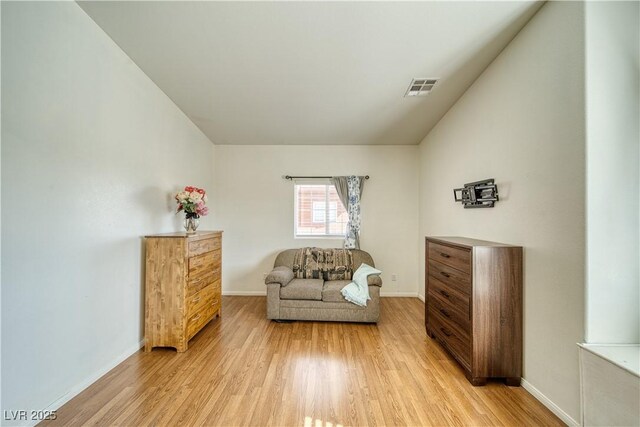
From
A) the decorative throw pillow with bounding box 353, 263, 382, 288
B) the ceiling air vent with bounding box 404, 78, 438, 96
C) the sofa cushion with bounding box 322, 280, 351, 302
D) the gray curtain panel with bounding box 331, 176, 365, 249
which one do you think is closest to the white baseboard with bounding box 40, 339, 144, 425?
the sofa cushion with bounding box 322, 280, 351, 302

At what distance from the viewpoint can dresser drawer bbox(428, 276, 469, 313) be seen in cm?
210

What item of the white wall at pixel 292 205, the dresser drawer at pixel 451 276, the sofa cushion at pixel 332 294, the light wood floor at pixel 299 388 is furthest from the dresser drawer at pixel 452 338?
the white wall at pixel 292 205

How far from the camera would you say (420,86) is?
8.65 feet

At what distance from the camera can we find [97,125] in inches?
80.5

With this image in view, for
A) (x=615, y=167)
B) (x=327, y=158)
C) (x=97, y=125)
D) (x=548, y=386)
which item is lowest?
(x=548, y=386)

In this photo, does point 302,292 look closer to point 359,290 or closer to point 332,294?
point 332,294

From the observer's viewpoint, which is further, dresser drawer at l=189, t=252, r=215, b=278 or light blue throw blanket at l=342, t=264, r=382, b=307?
light blue throw blanket at l=342, t=264, r=382, b=307

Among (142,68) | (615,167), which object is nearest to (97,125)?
(142,68)

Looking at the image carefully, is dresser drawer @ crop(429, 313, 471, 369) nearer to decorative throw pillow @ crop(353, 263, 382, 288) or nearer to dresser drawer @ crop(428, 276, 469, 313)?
dresser drawer @ crop(428, 276, 469, 313)

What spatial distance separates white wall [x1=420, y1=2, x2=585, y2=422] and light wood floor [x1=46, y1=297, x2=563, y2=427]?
47 centimetres

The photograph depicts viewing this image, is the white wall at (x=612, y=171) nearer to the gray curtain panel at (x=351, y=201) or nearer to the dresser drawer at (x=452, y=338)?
the dresser drawer at (x=452, y=338)

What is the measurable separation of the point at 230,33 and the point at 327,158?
2.55m

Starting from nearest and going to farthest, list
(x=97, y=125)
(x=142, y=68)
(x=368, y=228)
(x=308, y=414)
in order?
(x=308, y=414)
(x=97, y=125)
(x=142, y=68)
(x=368, y=228)

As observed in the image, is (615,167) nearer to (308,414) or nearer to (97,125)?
(308,414)
